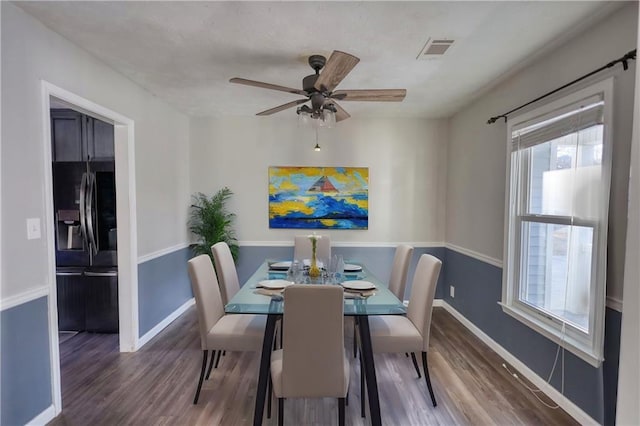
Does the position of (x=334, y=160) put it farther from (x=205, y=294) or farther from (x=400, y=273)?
(x=205, y=294)

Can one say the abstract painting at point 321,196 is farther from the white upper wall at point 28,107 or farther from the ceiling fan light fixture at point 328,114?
the white upper wall at point 28,107

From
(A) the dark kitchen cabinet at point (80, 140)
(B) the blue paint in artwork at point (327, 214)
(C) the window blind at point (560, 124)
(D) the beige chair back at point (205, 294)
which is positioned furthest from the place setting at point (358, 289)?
(A) the dark kitchen cabinet at point (80, 140)

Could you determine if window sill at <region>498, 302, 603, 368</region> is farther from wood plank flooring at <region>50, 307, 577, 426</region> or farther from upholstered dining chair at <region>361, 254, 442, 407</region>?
upholstered dining chair at <region>361, 254, 442, 407</region>

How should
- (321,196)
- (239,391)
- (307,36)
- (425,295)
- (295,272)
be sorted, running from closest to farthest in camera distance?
1. (307,36)
2. (425,295)
3. (239,391)
4. (295,272)
5. (321,196)

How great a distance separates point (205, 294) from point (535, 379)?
2593 millimetres

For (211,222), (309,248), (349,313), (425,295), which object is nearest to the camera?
(349,313)

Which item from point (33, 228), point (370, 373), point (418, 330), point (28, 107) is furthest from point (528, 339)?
point (28, 107)

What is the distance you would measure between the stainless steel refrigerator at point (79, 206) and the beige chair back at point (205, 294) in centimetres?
145

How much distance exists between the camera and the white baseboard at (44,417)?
75.1 inches

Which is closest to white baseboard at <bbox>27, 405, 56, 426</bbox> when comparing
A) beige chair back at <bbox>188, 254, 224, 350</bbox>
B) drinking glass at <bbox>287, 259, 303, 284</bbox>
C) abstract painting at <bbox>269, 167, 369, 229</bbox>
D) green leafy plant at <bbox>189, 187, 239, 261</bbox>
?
beige chair back at <bbox>188, 254, 224, 350</bbox>

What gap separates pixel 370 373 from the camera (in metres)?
1.88

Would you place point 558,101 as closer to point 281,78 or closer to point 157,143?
point 281,78

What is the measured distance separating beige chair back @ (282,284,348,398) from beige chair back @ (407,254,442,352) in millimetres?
781

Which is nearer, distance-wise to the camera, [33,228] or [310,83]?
[33,228]
